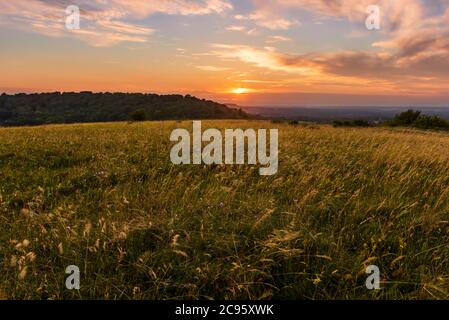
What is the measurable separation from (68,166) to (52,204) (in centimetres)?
306

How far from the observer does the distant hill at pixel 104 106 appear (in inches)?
4272

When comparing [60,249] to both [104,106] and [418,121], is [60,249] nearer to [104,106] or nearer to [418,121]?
[418,121]

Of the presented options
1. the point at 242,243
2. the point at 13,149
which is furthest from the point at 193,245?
the point at 13,149

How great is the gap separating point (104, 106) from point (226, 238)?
135865 millimetres

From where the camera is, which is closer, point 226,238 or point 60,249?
point 60,249

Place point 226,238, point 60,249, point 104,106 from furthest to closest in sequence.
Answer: point 104,106, point 226,238, point 60,249

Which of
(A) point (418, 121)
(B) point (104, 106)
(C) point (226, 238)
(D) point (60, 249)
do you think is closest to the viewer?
(D) point (60, 249)

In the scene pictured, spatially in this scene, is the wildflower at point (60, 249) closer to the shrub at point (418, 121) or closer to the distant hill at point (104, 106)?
the shrub at point (418, 121)

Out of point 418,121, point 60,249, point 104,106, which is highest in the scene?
point 104,106

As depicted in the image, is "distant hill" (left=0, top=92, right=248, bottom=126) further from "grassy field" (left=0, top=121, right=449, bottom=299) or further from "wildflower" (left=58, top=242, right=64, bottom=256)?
"wildflower" (left=58, top=242, right=64, bottom=256)

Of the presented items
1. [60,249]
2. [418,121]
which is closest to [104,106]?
[418,121]

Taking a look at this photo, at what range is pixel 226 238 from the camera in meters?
3.95

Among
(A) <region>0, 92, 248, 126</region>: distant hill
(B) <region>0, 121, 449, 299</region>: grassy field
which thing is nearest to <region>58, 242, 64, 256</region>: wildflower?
(B) <region>0, 121, 449, 299</region>: grassy field

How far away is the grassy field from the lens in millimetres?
3258
